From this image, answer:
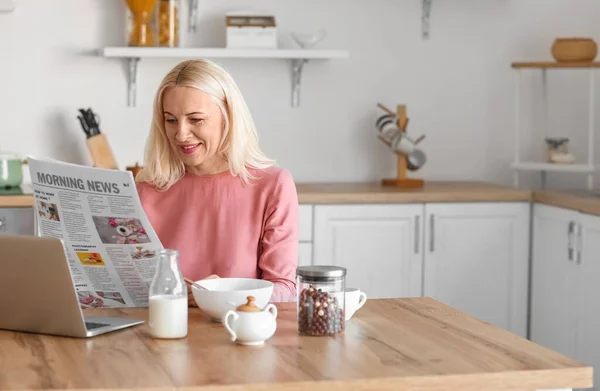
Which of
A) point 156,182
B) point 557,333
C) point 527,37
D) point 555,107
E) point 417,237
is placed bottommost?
point 557,333

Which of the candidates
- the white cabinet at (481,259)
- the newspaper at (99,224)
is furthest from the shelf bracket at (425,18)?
the newspaper at (99,224)

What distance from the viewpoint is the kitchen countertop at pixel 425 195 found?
12.2 ft

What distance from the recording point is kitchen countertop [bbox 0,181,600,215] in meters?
3.71

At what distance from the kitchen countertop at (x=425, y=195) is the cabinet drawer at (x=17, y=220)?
0.02m

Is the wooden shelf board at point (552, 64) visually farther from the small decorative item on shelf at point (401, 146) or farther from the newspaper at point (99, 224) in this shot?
the newspaper at point (99, 224)

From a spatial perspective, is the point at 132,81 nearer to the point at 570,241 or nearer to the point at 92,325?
the point at 570,241

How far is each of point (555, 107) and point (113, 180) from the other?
315cm

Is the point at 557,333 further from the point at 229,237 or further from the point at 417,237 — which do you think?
the point at 229,237

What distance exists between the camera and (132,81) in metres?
4.20

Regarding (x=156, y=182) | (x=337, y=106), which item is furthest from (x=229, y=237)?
(x=337, y=106)

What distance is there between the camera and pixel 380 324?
195 centimetres

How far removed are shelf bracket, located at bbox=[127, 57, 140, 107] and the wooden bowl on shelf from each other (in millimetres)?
1831

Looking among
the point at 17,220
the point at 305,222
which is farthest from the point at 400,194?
the point at 17,220

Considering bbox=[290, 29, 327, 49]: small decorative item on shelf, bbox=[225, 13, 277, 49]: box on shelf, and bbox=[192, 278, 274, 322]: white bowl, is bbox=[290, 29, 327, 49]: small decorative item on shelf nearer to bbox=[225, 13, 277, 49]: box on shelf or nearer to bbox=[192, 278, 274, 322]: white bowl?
bbox=[225, 13, 277, 49]: box on shelf
